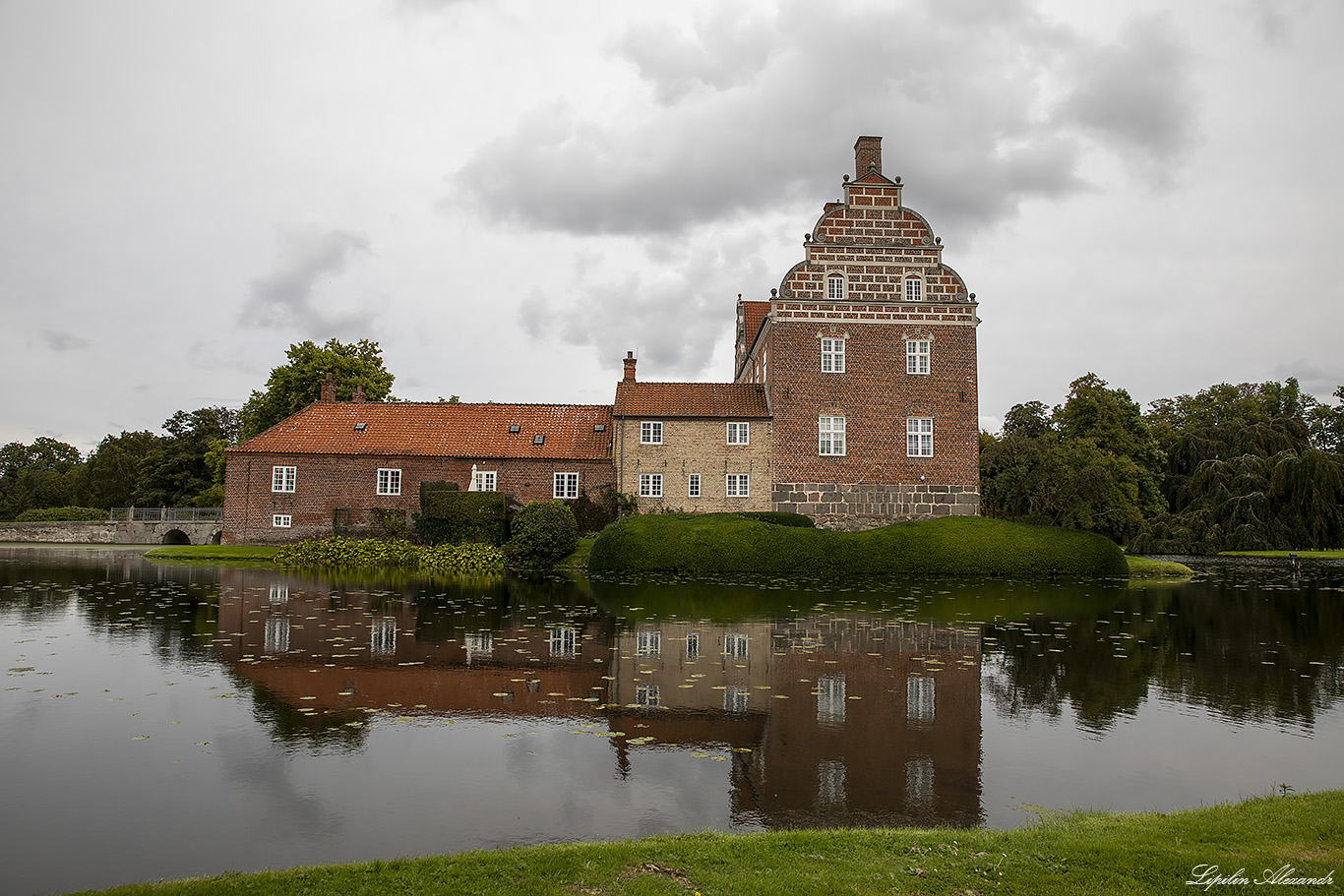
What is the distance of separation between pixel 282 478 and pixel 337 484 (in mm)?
2227

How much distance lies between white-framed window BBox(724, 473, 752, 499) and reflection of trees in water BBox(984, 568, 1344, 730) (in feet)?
51.5

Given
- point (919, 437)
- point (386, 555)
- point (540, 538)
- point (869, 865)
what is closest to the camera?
point (869, 865)

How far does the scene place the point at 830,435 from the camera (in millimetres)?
32562

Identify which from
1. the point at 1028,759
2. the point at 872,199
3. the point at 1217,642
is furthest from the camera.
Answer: the point at 872,199

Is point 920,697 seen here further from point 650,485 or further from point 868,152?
point 868,152

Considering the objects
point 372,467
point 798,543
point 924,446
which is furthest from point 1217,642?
point 372,467

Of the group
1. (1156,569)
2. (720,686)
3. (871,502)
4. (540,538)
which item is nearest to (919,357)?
(871,502)

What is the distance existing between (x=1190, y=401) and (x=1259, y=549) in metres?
25.9

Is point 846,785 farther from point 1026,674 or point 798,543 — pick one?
point 798,543

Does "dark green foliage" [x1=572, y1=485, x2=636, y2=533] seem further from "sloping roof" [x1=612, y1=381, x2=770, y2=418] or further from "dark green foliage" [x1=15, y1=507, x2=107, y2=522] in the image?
"dark green foliage" [x1=15, y1=507, x2=107, y2=522]

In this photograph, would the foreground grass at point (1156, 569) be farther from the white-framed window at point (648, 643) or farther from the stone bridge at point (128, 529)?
the stone bridge at point (128, 529)

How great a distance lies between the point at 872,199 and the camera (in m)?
32.4

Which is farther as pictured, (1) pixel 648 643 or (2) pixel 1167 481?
(2) pixel 1167 481

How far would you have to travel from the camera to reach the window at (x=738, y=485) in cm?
3256
